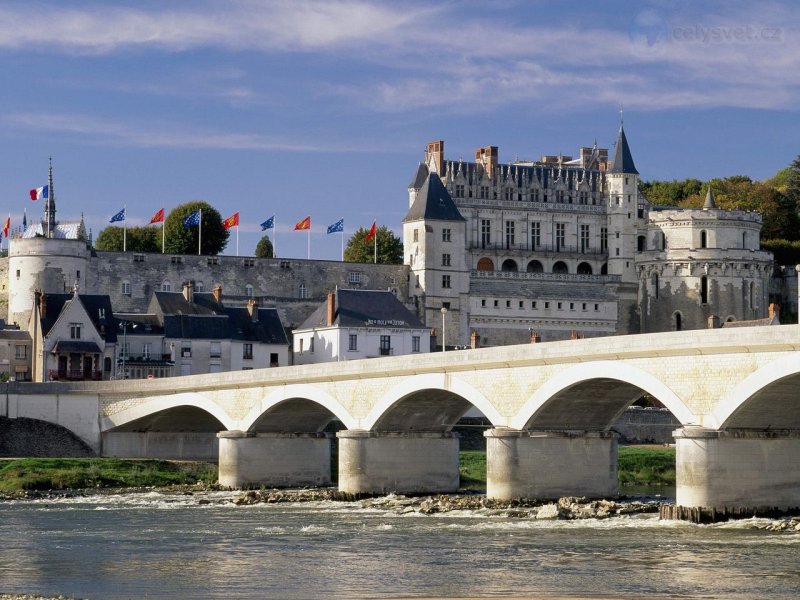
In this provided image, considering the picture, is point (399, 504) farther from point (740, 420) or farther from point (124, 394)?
point (124, 394)

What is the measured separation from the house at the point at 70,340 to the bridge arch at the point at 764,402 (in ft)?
151

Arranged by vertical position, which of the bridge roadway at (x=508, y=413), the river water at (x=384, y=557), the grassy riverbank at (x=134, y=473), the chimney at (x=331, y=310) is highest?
the chimney at (x=331, y=310)

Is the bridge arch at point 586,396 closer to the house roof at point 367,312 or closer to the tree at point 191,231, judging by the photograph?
the house roof at point 367,312

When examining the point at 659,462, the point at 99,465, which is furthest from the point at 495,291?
the point at 99,465

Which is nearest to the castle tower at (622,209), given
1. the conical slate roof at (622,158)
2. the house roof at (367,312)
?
the conical slate roof at (622,158)

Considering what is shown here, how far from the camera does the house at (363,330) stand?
79.2 meters

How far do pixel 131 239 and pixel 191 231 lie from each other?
5.85 meters

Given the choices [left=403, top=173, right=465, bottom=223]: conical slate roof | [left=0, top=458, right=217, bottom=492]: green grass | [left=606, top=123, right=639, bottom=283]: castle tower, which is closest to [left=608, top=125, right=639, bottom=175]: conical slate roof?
[left=606, top=123, right=639, bottom=283]: castle tower

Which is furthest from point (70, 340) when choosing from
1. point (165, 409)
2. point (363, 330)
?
point (165, 409)

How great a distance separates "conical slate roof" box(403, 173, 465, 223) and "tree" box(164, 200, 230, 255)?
12891 mm

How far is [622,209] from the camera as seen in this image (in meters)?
119

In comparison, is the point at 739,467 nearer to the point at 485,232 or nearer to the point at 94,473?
the point at 94,473

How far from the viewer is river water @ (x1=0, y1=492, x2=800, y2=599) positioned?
93.6ft

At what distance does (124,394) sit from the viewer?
63.3 meters
